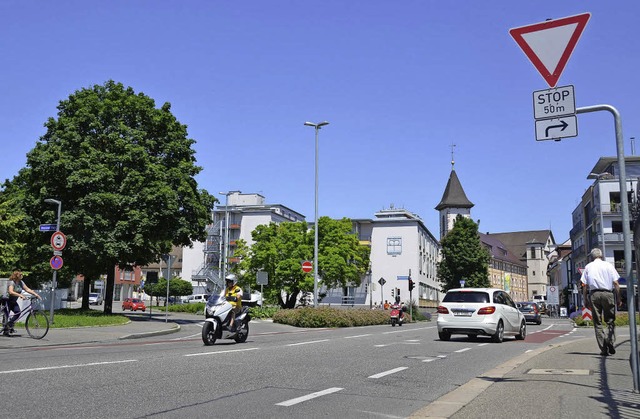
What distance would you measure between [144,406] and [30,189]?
28631 millimetres

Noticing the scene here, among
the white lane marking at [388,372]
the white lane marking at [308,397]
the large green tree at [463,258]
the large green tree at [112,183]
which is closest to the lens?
the white lane marking at [308,397]

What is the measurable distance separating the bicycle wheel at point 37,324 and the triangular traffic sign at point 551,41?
12866mm

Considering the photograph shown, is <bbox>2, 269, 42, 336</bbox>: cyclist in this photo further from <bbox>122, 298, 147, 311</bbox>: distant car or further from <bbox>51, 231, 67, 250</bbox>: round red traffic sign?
<bbox>122, 298, 147, 311</bbox>: distant car

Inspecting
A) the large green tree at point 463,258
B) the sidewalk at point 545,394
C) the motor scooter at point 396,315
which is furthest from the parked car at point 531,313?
the large green tree at point 463,258

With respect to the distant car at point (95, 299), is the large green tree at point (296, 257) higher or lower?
higher

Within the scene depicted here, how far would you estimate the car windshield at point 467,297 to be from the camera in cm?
1764

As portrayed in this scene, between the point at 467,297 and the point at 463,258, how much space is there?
221ft

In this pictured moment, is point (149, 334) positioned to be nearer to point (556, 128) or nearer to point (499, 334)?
point (499, 334)

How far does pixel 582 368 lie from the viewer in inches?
391

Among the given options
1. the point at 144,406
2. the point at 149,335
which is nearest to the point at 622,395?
the point at 144,406

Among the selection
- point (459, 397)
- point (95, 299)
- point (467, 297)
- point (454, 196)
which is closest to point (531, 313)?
point (467, 297)

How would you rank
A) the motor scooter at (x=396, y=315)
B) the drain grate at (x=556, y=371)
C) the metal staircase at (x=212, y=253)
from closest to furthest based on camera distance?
1. the drain grate at (x=556, y=371)
2. the motor scooter at (x=396, y=315)
3. the metal staircase at (x=212, y=253)

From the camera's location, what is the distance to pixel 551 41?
717 cm

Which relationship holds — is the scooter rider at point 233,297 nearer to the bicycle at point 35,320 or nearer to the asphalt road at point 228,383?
the asphalt road at point 228,383
